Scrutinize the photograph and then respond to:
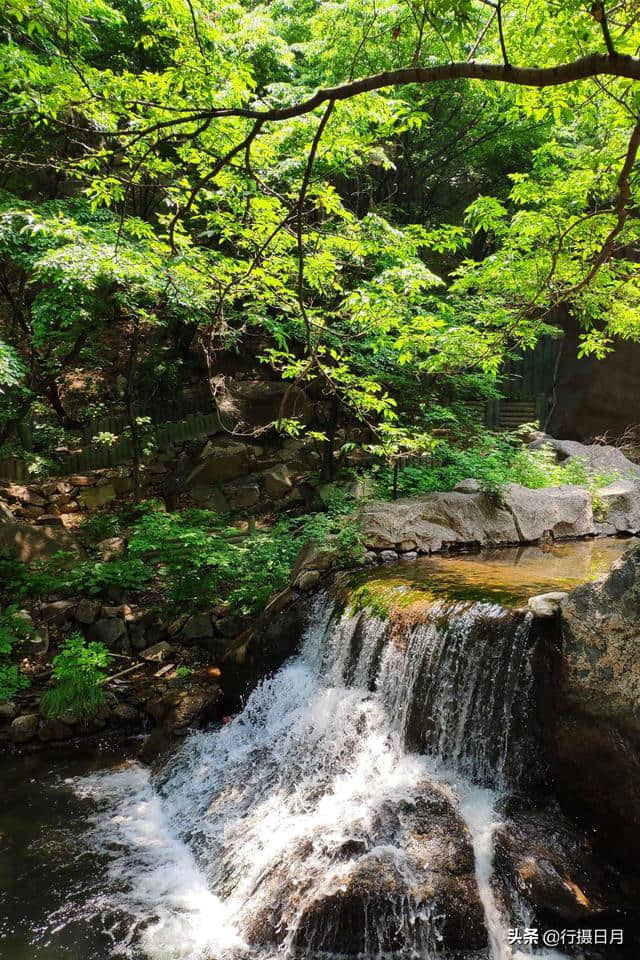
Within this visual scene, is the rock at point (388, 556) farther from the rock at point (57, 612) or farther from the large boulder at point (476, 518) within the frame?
the rock at point (57, 612)

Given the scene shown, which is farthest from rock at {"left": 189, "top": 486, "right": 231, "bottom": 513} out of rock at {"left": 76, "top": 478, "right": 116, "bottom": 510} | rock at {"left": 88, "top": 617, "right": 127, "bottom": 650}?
rock at {"left": 88, "top": 617, "right": 127, "bottom": 650}

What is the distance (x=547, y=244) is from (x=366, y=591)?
373 cm

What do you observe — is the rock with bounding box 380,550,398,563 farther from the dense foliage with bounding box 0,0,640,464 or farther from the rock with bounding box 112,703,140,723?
the rock with bounding box 112,703,140,723

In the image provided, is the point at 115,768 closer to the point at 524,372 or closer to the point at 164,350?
the point at 164,350

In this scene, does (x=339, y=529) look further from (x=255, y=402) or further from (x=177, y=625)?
(x=255, y=402)

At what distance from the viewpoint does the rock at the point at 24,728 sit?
5535mm

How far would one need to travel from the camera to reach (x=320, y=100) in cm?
174

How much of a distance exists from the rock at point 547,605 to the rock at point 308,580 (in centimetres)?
260

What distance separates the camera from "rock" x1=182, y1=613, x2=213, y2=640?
6824 millimetres

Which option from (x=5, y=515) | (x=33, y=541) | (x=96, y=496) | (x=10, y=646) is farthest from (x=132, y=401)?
(x=10, y=646)

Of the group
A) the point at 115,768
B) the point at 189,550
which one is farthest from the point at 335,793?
the point at 189,550

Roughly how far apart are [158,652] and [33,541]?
2367mm

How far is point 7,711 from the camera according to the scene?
5656 mm

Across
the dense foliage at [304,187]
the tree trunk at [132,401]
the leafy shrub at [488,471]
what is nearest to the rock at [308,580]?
the dense foliage at [304,187]
